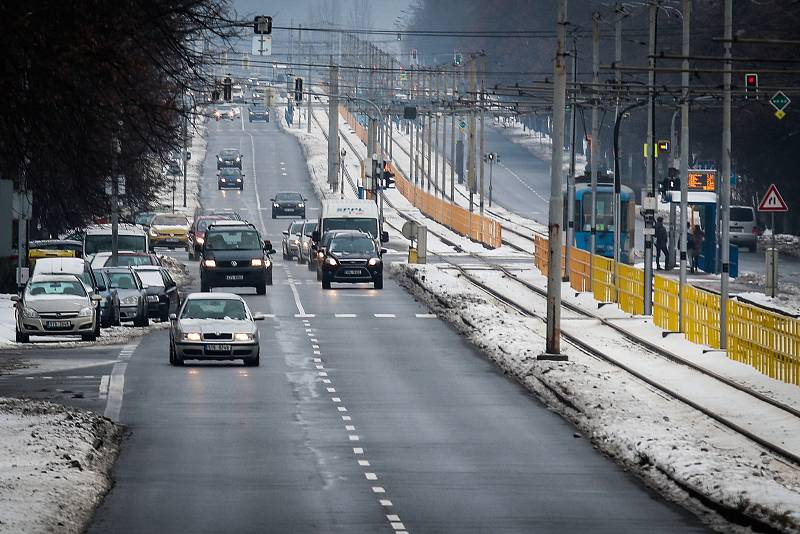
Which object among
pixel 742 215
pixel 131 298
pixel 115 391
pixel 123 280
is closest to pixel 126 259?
pixel 123 280

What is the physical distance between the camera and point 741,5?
94.3 metres

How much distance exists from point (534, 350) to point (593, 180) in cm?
1997

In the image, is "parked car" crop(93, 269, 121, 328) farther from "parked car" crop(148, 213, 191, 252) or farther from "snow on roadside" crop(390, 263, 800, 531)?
"parked car" crop(148, 213, 191, 252)

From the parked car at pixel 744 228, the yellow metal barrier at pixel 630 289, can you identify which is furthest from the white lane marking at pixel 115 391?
the parked car at pixel 744 228

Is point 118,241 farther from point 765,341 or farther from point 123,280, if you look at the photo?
point 765,341

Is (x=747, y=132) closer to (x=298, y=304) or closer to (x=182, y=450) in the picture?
(x=298, y=304)

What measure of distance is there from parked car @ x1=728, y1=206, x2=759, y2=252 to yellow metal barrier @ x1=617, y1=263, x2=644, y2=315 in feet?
118

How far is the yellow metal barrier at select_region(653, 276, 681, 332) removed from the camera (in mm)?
43344

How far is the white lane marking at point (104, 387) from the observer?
105ft

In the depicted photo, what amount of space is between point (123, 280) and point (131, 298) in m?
0.74

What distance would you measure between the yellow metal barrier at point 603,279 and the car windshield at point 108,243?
1540 centimetres

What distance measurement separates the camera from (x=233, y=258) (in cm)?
5631

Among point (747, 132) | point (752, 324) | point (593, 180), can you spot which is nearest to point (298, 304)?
point (593, 180)

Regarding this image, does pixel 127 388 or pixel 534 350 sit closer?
pixel 127 388
